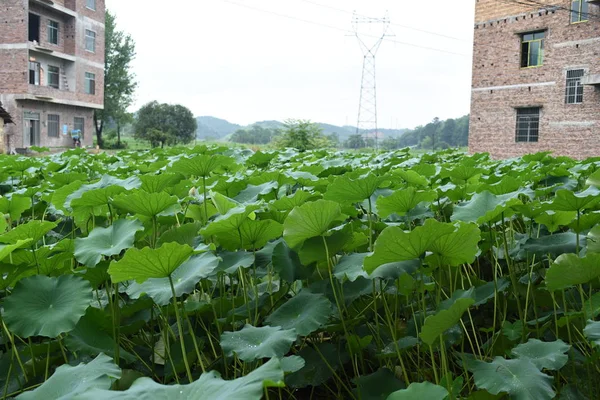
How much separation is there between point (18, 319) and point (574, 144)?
605 inches

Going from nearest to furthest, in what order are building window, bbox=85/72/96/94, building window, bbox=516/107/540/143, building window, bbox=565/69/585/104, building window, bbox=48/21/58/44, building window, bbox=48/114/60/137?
1. building window, bbox=565/69/585/104
2. building window, bbox=516/107/540/143
3. building window, bbox=48/21/58/44
4. building window, bbox=48/114/60/137
5. building window, bbox=85/72/96/94

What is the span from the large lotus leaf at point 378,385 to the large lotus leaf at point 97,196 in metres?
0.74

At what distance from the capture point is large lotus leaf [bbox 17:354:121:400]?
683 mm

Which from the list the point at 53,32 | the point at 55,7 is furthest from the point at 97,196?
the point at 53,32

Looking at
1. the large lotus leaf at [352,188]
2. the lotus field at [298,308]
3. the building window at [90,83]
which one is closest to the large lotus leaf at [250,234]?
the lotus field at [298,308]

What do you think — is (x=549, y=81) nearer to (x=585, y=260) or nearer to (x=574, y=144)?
(x=574, y=144)

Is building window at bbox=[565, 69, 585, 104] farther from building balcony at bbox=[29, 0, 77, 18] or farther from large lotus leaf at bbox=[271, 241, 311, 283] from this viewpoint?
building balcony at bbox=[29, 0, 77, 18]

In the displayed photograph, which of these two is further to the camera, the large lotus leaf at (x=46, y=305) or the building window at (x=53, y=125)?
the building window at (x=53, y=125)

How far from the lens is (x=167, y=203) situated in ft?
4.09

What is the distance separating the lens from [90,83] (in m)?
22.8

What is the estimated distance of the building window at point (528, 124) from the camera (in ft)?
50.3

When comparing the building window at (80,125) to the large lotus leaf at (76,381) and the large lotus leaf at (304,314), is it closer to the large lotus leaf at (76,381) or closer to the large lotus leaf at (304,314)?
the large lotus leaf at (304,314)

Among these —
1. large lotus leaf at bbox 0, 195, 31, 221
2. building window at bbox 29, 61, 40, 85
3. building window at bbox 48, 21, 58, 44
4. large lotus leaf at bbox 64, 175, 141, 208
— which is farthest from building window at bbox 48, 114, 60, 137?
large lotus leaf at bbox 64, 175, 141, 208

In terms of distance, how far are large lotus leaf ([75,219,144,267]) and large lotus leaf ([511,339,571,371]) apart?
713 millimetres
